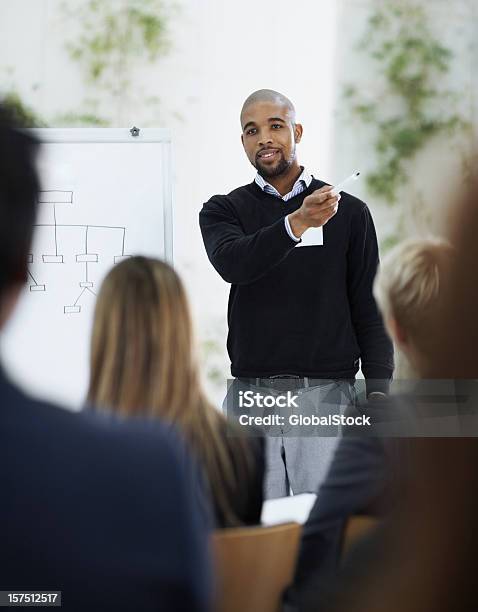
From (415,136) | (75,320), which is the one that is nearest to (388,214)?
(415,136)

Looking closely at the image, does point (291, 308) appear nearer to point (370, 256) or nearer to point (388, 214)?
point (370, 256)

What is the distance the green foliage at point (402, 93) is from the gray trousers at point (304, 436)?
0.99m

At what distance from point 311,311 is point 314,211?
1.22ft

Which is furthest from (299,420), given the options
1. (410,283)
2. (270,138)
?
(410,283)

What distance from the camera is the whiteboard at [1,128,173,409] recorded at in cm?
292

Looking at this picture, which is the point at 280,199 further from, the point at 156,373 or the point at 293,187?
the point at 156,373

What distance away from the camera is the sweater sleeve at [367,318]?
8.45ft

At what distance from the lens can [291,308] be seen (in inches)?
99.8

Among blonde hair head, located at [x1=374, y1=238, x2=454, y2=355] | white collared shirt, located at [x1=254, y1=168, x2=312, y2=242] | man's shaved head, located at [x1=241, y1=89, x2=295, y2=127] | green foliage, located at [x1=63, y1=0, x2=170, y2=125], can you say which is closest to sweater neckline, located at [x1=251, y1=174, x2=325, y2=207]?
white collared shirt, located at [x1=254, y1=168, x2=312, y2=242]

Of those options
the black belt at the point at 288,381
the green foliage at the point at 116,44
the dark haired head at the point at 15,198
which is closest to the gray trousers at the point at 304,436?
the black belt at the point at 288,381

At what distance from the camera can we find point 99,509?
75 centimetres

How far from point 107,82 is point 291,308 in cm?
124

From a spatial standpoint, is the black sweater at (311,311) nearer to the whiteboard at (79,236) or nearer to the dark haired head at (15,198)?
the whiteboard at (79,236)

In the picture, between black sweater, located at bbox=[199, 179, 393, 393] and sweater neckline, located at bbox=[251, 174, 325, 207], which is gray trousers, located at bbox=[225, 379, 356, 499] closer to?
black sweater, located at bbox=[199, 179, 393, 393]
